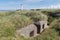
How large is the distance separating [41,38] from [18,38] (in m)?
1.69

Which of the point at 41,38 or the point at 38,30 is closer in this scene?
the point at 41,38

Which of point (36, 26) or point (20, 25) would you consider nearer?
point (20, 25)

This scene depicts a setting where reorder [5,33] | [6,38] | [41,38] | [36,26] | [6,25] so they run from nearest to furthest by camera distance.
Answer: [6,38]
[5,33]
[6,25]
[41,38]
[36,26]

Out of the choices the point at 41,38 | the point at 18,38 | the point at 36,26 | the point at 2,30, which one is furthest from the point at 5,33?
the point at 36,26

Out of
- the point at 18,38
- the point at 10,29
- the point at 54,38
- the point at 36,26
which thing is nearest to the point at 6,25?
the point at 10,29

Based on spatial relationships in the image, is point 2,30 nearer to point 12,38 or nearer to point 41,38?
point 12,38

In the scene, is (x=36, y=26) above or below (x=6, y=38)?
below

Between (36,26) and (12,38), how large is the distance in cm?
610

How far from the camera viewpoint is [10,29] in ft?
22.3

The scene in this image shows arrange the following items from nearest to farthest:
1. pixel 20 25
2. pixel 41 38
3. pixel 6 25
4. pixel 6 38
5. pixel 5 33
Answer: pixel 6 38 → pixel 5 33 → pixel 6 25 → pixel 41 38 → pixel 20 25

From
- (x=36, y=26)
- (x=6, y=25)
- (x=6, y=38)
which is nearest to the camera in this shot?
(x=6, y=38)

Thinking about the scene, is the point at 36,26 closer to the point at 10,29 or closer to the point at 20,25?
the point at 20,25

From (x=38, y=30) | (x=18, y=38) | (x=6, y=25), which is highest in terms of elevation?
(x=6, y=25)

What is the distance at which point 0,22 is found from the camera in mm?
7035
